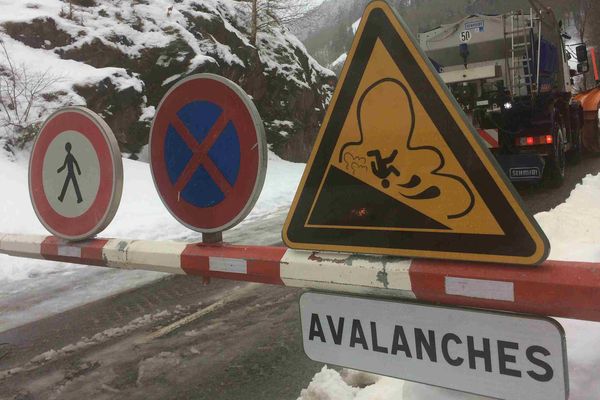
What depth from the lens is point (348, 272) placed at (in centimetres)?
180

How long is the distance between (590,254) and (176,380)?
2.95 metres

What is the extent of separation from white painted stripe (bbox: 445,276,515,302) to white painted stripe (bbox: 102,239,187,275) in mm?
1451

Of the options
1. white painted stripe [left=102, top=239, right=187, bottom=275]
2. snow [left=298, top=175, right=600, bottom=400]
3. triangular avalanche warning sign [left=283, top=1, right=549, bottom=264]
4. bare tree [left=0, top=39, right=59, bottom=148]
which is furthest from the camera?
bare tree [left=0, top=39, right=59, bottom=148]

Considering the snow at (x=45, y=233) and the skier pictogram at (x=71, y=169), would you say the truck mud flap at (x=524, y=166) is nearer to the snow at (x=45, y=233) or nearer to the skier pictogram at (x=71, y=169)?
the snow at (x=45, y=233)

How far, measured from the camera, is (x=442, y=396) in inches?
82.3

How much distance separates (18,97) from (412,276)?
12953mm

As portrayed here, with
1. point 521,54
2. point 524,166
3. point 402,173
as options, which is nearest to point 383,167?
point 402,173

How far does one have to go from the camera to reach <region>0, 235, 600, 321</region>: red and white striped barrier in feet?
4.76

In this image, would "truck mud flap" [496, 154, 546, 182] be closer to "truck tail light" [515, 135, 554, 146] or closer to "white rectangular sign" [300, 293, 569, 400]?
"truck tail light" [515, 135, 554, 146]

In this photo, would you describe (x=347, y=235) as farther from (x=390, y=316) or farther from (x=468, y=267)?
(x=468, y=267)

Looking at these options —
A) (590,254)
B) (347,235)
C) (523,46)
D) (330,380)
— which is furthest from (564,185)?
(347,235)

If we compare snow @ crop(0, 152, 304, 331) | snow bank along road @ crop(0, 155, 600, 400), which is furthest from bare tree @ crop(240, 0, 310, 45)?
snow bank along road @ crop(0, 155, 600, 400)

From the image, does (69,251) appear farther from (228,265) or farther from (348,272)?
(348,272)

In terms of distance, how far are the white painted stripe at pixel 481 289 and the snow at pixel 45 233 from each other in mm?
4027
